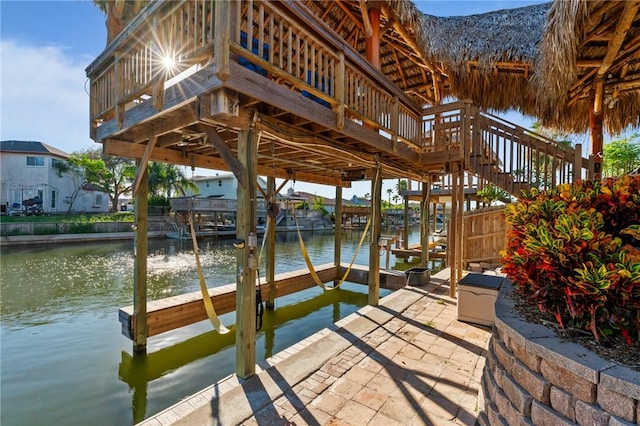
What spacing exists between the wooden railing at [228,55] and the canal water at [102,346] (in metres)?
3.05

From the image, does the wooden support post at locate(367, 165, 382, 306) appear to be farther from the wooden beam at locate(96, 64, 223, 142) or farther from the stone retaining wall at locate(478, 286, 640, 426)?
the wooden beam at locate(96, 64, 223, 142)

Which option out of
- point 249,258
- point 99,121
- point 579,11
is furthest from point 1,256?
point 579,11

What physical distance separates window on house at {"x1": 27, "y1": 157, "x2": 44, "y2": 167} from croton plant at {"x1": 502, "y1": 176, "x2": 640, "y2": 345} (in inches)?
1115

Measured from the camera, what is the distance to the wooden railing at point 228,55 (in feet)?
7.48

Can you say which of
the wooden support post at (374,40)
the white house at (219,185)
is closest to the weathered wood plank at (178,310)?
the wooden support post at (374,40)

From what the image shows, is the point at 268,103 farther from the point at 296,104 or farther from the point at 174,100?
the point at 174,100

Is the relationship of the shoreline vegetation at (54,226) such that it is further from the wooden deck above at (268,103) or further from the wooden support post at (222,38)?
the wooden support post at (222,38)

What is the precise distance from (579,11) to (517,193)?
8.86ft

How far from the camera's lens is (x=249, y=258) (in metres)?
2.91

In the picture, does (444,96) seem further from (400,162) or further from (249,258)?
(249,258)

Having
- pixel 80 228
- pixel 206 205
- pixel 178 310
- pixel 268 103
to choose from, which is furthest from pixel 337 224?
pixel 80 228

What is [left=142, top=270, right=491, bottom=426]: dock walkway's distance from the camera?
7.48 ft

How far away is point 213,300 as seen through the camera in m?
5.06

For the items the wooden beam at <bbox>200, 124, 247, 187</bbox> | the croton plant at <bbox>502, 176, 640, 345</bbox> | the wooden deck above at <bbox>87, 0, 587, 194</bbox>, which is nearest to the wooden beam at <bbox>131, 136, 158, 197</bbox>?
the wooden deck above at <bbox>87, 0, 587, 194</bbox>
